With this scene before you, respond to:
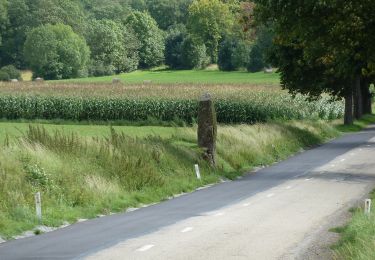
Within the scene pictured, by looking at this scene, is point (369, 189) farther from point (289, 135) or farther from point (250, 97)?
point (250, 97)

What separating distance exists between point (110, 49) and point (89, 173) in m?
141

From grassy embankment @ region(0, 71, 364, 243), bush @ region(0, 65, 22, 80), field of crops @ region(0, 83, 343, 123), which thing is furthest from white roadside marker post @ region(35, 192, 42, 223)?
bush @ region(0, 65, 22, 80)

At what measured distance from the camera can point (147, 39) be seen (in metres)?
173

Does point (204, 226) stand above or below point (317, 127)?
above

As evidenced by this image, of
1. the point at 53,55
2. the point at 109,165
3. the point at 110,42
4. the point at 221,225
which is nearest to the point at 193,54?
the point at 110,42

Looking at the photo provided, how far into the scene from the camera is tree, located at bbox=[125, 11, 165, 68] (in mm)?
172375

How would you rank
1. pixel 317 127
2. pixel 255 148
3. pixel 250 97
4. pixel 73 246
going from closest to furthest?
pixel 73 246
pixel 255 148
pixel 317 127
pixel 250 97

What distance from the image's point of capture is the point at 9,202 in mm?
19906

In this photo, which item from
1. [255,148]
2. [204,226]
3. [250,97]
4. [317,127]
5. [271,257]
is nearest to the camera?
[271,257]

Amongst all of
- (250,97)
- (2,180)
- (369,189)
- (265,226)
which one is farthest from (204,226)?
(250,97)

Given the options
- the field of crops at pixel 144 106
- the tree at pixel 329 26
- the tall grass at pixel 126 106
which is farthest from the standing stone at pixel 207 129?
the tall grass at pixel 126 106

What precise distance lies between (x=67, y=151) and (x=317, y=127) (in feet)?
113

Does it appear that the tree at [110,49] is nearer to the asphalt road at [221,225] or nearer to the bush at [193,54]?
the bush at [193,54]

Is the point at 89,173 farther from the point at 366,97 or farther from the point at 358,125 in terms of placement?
the point at 366,97
